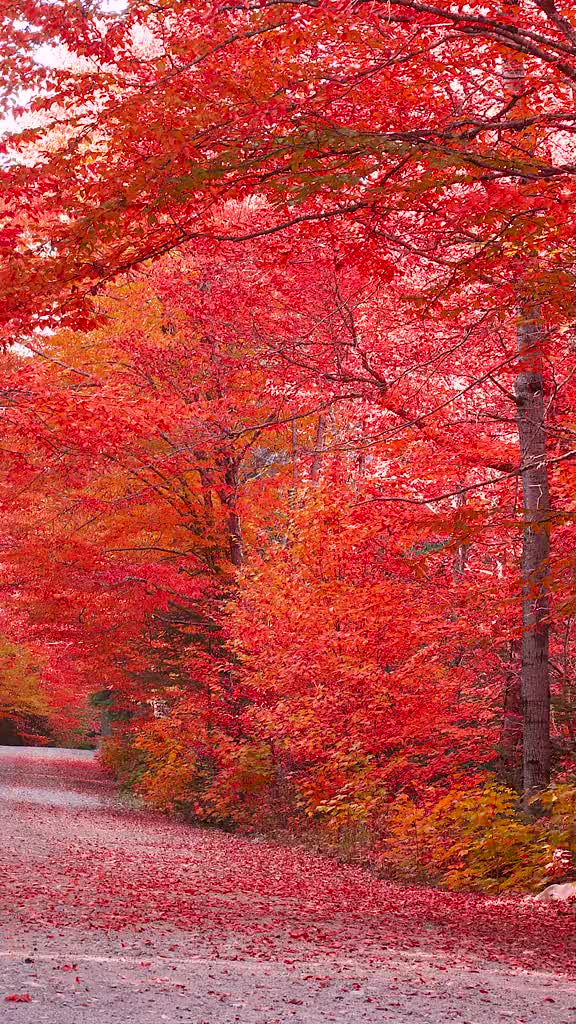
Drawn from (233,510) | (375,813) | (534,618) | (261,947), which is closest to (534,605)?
(534,618)

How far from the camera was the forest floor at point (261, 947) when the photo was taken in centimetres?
498

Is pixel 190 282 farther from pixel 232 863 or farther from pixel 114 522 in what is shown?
pixel 232 863

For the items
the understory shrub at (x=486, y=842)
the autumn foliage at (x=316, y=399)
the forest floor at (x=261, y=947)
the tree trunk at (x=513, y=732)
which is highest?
the autumn foliage at (x=316, y=399)

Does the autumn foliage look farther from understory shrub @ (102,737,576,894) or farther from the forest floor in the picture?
the forest floor

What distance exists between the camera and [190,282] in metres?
15.8

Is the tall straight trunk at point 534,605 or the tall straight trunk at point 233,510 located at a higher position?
the tall straight trunk at point 233,510

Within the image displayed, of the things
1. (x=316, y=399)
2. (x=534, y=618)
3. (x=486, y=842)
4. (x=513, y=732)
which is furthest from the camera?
(x=316, y=399)

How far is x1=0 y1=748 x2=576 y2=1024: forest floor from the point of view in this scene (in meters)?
4.98

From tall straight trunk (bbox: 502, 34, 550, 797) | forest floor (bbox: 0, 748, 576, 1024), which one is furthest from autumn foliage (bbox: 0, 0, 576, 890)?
forest floor (bbox: 0, 748, 576, 1024)

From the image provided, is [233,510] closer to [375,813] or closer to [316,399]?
[316,399]

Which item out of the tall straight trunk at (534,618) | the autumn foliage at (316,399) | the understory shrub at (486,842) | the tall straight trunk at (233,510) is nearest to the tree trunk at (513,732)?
the autumn foliage at (316,399)

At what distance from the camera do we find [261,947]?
21.7 ft

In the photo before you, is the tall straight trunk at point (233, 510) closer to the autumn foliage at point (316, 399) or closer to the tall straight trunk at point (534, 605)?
the autumn foliage at point (316, 399)

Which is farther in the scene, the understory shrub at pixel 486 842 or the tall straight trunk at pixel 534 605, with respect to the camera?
the tall straight trunk at pixel 534 605
